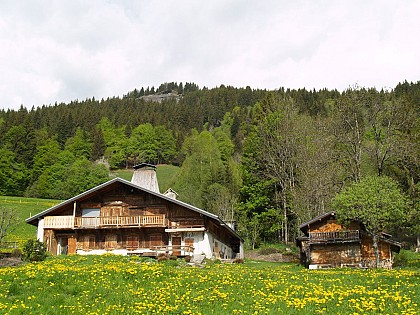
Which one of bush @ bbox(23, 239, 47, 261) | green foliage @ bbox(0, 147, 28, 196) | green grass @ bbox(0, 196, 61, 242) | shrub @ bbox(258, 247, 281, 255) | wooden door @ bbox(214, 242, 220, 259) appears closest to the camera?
bush @ bbox(23, 239, 47, 261)

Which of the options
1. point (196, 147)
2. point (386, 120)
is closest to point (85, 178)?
point (196, 147)

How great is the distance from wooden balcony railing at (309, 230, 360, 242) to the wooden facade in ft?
26.3

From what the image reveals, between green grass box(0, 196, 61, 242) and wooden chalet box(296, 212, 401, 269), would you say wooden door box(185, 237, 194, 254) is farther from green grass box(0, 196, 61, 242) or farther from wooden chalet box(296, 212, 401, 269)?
green grass box(0, 196, 61, 242)

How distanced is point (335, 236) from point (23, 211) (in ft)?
165

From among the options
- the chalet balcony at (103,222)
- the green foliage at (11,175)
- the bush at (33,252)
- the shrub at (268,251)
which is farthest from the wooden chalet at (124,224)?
the green foliage at (11,175)

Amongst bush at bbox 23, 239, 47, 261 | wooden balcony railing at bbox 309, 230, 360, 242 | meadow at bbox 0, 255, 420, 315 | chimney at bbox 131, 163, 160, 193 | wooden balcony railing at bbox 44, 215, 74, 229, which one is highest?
chimney at bbox 131, 163, 160, 193

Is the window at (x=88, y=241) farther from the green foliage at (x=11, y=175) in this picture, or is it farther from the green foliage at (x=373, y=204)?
the green foliage at (x=11, y=175)

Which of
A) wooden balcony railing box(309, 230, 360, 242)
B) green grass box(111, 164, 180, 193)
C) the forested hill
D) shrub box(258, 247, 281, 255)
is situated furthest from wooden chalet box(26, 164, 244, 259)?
green grass box(111, 164, 180, 193)

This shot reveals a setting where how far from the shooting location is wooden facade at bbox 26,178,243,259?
42.8 meters

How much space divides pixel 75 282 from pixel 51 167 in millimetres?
100957

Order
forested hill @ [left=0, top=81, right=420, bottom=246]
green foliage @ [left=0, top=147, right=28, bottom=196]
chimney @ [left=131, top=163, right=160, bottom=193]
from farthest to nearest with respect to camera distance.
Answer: green foliage @ [left=0, top=147, right=28, bottom=196], chimney @ [left=131, top=163, right=160, bottom=193], forested hill @ [left=0, top=81, right=420, bottom=246]

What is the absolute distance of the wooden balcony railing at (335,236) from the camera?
41.3m

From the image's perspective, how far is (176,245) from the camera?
41844 millimetres

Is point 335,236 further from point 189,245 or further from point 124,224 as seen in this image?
point 124,224
